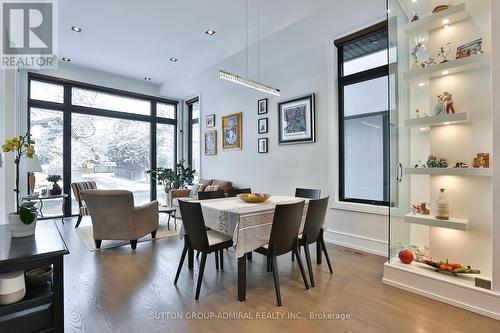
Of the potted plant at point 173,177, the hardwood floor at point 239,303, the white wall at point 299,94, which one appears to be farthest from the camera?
the potted plant at point 173,177

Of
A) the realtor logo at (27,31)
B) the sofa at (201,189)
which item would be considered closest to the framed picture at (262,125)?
the sofa at (201,189)

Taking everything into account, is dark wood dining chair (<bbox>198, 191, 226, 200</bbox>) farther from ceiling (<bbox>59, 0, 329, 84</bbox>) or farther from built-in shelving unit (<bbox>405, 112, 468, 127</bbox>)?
ceiling (<bbox>59, 0, 329, 84</bbox>)

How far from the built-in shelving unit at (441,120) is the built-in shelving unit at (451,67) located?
473 millimetres

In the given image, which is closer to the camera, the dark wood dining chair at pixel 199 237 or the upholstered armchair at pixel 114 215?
the dark wood dining chair at pixel 199 237

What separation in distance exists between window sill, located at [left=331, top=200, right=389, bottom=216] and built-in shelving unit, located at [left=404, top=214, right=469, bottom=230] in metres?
0.72

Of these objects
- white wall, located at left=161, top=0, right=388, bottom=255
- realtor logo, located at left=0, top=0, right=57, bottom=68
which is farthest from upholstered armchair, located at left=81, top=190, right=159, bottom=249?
white wall, located at left=161, top=0, right=388, bottom=255

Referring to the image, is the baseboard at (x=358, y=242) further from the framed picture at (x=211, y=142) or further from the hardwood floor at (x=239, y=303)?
the framed picture at (x=211, y=142)

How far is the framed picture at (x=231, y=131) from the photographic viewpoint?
5.95 metres

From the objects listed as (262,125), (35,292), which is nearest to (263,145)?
(262,125)

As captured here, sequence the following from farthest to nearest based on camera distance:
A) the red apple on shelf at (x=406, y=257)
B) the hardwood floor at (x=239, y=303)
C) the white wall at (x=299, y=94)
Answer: the white wall at (x=299, y=94) < the red apple on shelf at (x=406, y=257) < the hardwood floor at (x=239, y=303)

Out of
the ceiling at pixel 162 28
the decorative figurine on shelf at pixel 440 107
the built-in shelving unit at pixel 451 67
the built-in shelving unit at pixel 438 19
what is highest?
the ceiling at pixel 162 28

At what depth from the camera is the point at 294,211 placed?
7.88 ft

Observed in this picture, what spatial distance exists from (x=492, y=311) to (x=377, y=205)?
1.73 metres

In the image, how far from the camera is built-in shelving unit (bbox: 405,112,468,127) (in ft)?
8.07
